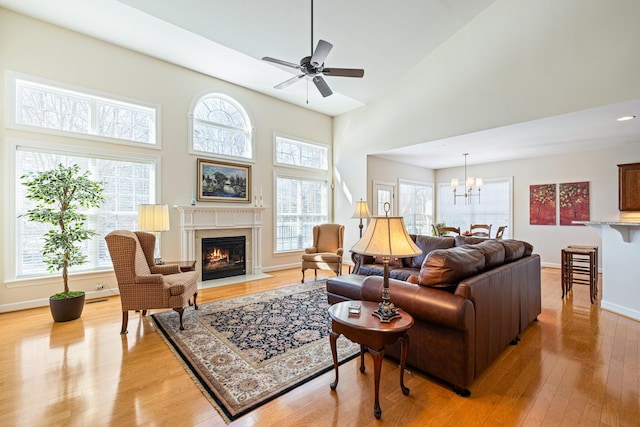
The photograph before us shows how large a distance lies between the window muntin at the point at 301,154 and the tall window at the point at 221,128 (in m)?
0.79

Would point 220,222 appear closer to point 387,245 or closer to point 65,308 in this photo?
point 65,308

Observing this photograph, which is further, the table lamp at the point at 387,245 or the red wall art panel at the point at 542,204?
the red wall art panel at the point at 542,204

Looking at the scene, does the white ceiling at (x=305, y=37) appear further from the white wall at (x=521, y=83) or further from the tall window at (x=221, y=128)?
the tall window at (x=221, y=128)

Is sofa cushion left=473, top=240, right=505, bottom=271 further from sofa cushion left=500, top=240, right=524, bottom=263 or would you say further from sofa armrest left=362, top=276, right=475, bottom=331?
sofa armrest left=362, top=276, right=475, bottom=331

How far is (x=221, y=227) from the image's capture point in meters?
5.60

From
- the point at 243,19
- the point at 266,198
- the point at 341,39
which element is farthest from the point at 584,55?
the point at 266,198

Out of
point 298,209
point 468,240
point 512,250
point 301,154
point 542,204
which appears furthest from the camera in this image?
point 301,154

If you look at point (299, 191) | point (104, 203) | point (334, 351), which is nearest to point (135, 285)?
point (104, 203)

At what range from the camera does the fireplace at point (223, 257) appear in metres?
5.46

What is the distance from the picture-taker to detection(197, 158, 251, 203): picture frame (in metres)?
5.42

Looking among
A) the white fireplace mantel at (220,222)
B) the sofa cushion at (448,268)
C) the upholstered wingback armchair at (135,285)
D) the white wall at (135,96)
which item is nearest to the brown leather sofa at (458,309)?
the sofa cushion at (448,268)

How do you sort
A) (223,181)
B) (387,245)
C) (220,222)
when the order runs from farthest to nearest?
(223,181) < (220,222) < (387,245)

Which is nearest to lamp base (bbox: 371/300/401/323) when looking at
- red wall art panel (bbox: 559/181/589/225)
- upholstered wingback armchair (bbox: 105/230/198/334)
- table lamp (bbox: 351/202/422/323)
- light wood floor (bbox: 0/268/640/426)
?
table lamp (bbox: 351/202/422/323)

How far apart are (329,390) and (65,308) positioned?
3.43 m
